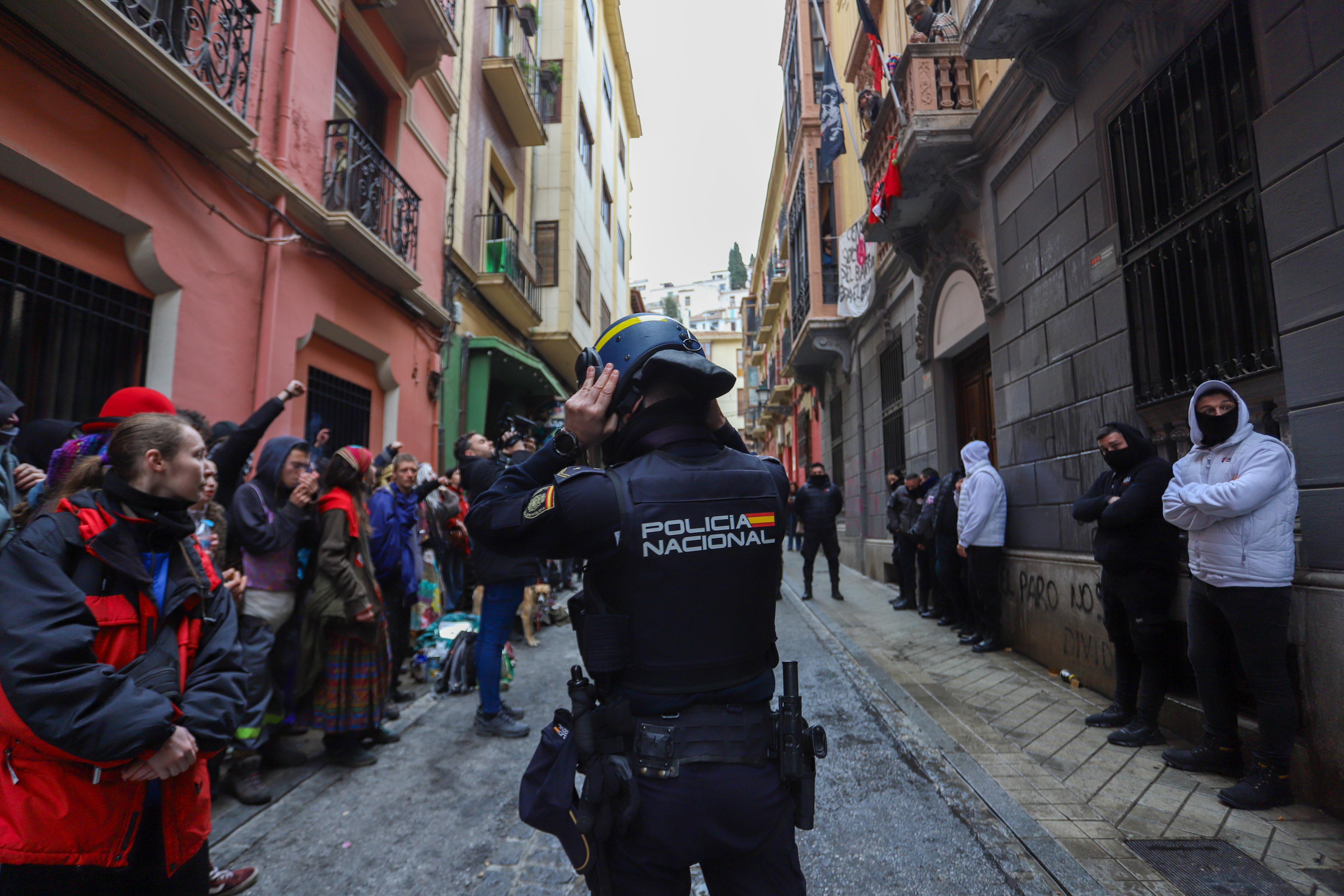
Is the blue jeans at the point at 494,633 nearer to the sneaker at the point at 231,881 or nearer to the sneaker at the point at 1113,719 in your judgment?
the sneaker at the point at 231,881

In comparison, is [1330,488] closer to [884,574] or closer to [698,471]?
[698,471]

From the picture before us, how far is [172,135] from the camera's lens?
531 centimetres

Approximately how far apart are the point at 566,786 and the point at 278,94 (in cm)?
752

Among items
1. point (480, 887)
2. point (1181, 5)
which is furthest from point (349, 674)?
point (1181, 5)

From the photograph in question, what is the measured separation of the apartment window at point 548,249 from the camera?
51.0 feet

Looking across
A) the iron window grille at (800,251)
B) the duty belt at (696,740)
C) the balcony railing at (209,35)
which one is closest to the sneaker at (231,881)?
the duty belt at (696,740)

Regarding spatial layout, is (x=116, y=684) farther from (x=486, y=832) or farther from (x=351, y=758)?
(x=351, y=758)

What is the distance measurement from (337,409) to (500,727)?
5164 millimetres

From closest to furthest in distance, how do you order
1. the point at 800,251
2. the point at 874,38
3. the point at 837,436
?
1. the point at 874,38
2. the point at 837,436
3. the point at 800,251

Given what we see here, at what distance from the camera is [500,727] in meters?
4.34

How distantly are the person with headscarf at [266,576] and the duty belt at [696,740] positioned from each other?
2.85 meters

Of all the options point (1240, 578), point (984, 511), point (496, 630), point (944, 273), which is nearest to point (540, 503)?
point (496, 630)

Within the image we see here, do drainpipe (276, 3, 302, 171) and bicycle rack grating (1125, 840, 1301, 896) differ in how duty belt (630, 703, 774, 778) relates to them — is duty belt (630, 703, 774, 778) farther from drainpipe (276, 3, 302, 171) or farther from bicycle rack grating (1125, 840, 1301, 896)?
drainpipe (276, 3, 302, 171)

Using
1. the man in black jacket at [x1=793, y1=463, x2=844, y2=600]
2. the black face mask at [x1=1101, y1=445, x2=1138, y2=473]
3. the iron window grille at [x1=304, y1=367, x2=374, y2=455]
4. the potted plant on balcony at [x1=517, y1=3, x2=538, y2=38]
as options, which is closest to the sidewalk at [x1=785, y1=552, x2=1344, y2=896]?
the black face mask at [x1=1101, y1=445, x2=1138, y2=473]
